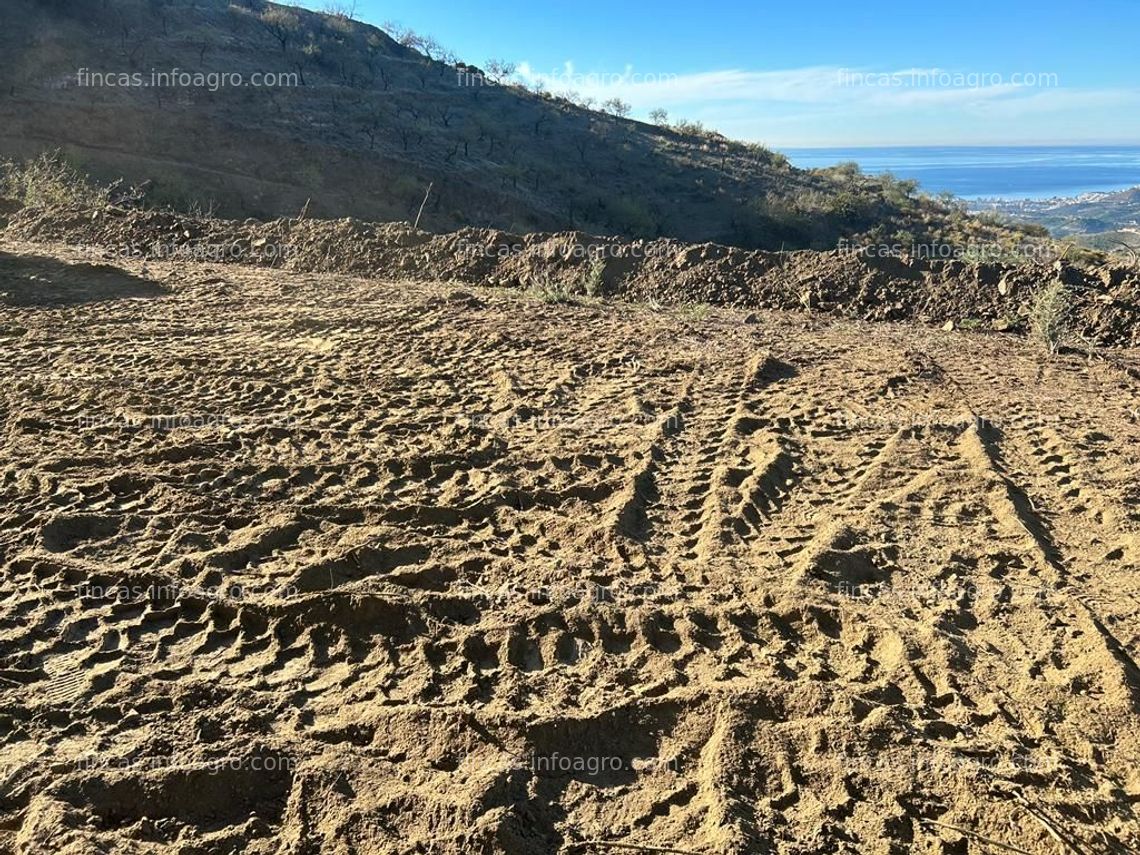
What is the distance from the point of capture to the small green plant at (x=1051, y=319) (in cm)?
718

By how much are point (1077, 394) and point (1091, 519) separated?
2.20 meters

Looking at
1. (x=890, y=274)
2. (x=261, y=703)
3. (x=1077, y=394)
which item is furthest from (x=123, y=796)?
(x=890, y=274)

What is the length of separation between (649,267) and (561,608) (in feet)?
22.2

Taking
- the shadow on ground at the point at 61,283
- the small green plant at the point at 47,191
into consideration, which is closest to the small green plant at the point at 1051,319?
the shadow on ground at the point at 61,283

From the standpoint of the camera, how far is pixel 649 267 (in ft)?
31.3

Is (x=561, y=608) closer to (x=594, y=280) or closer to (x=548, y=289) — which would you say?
(x=548, y=289)

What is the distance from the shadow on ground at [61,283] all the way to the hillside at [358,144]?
7.94 meters

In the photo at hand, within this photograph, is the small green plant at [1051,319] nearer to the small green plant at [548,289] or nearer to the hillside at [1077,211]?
the small green plant at [548,289]

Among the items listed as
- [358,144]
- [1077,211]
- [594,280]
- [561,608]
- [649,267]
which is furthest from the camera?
[1077,211]

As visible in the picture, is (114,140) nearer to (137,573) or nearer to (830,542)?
(137,573)

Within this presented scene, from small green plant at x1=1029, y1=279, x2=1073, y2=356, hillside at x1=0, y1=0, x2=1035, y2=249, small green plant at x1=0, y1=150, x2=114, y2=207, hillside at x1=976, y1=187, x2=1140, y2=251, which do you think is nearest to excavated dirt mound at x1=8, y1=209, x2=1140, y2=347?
small green plant at x1=1029, y1=279, x2=1073, y2=356

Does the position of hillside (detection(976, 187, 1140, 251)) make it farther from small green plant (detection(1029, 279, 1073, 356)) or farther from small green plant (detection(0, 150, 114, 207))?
small green plant (detection(0, 150, 114, 207))

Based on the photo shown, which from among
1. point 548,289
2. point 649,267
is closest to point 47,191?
point 548,289

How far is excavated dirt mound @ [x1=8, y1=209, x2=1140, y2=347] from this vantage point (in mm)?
8156
